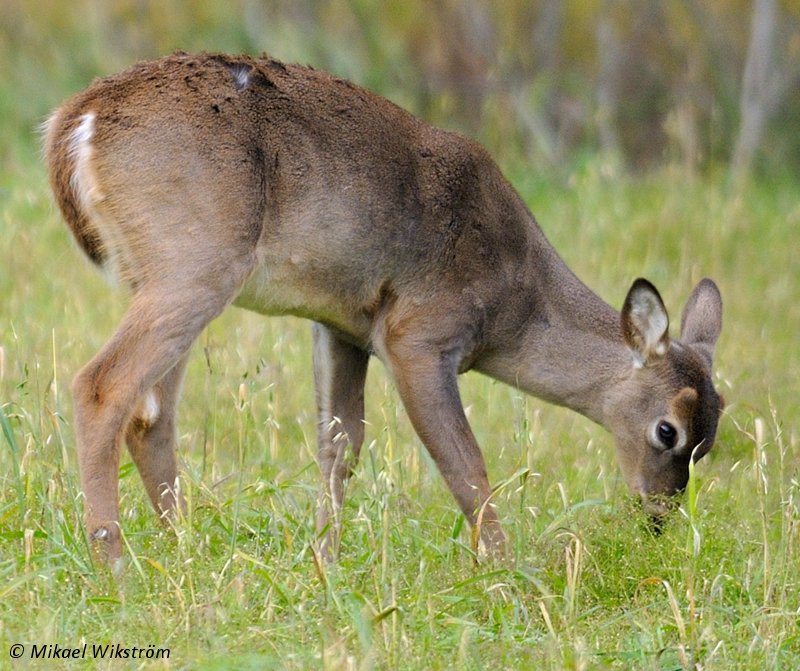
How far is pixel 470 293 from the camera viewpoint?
211 inches

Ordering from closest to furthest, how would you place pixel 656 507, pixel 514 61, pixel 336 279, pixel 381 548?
pixel 381 548 < pixel 656 507 < pixel 336 279 < pixel 514 61

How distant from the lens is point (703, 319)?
19.8 feet

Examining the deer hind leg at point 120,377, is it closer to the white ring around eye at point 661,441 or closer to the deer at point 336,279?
the deer at point 336,279

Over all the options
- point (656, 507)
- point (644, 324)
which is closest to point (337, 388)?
point (644, 324)

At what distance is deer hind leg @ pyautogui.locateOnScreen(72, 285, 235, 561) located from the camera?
4.37m

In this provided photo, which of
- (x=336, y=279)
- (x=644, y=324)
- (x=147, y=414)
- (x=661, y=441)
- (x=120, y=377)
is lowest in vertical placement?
(x=661, y=441)

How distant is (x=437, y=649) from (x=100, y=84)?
7.88ft

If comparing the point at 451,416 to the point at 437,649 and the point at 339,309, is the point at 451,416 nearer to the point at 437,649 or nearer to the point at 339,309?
the point at 339,309

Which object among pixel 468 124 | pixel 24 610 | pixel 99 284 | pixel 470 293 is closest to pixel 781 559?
pixel 470 293

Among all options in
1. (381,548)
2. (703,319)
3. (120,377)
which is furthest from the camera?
(703,319)

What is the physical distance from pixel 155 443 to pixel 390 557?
4.19ft

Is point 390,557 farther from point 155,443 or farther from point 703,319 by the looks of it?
point 703,319

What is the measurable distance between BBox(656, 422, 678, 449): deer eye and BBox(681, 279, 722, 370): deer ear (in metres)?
0.51

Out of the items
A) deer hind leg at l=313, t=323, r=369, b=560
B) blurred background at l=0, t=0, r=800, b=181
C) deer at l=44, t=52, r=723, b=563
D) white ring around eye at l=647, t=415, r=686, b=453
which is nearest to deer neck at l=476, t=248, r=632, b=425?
deer at l=44, t=52, r=723, b=563
